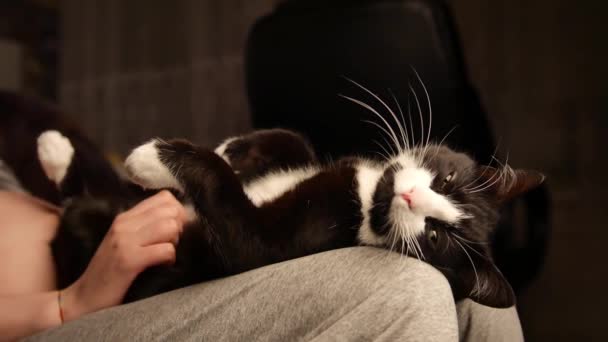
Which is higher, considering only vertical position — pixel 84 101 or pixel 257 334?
pixel 84 101

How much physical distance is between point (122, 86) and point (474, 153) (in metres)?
2.04

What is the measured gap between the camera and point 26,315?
0.76m

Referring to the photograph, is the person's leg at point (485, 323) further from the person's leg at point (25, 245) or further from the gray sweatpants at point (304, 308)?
the person's leg at point (25, 245)

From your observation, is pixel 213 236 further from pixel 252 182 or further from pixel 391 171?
pixel 391 171

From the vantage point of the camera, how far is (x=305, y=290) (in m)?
0.60

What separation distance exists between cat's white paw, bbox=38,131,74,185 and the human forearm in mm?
302

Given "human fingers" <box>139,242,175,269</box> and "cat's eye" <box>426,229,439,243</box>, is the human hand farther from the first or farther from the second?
"cat's eye" <box>426,229,439,243</box>

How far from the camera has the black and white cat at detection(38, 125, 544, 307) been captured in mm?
747

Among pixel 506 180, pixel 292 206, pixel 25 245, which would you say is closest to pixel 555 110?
pixel 506 180

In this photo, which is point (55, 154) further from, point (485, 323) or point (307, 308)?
point (485, 323)

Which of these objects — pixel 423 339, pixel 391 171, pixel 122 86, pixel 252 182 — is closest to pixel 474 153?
pixel 391 171

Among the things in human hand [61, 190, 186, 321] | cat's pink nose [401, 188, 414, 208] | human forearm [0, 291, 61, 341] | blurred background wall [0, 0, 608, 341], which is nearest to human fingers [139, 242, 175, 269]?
human hand [61, 190, 186, 321]

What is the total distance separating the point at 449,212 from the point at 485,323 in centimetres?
19

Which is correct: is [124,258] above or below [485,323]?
above
